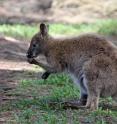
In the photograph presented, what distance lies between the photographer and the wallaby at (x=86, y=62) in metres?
8.73

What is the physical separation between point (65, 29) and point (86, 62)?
40.3 ft

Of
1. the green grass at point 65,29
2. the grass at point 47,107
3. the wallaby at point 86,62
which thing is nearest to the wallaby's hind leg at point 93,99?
the wallaby at point 86,62

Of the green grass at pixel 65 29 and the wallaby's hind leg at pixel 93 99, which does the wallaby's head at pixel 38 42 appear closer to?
the wallaby's hind leg at pixel 93 99

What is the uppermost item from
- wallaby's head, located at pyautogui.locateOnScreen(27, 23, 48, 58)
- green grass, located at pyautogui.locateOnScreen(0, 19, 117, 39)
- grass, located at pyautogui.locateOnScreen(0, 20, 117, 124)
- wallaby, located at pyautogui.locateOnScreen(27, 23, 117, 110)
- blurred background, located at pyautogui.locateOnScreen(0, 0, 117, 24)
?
blurred background, located at pyautogui.locateOnScreen(0, 0, 117, 24)

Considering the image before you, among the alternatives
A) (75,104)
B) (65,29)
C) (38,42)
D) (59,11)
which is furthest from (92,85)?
(59,11)

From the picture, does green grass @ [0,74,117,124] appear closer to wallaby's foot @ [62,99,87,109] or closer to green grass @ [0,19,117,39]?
wallaby's foot @ [62,99,87,109]

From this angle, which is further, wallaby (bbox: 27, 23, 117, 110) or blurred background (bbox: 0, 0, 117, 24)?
blurred background (bbox: 0, 0, 117, 24)

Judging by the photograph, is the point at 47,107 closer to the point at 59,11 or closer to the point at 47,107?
the point at 47,107

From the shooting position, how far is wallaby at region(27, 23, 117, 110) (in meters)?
8.73

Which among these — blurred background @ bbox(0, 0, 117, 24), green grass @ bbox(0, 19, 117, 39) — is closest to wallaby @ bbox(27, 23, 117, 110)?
green grass @ bbox(0, 19, 117, 39)

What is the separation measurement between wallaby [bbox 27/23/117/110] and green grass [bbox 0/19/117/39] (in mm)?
9282

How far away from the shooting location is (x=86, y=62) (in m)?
8.91

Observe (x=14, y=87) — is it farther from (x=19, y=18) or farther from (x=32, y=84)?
(x=19, y=18)

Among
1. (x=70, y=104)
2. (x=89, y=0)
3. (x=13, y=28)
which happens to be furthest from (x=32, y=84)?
(x=89, y=0)
